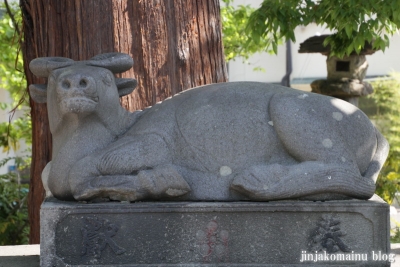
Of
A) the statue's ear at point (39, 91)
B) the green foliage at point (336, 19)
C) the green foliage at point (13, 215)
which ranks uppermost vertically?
the green foliage at point (336, 19)

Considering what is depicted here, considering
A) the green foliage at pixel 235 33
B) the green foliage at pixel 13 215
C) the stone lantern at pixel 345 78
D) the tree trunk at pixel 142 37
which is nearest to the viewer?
the tree trunk at pixel 142 37

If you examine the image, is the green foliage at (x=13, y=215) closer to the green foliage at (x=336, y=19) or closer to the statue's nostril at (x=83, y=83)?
the green foliage at (x=336, y=19)

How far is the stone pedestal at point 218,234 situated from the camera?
3516 mm

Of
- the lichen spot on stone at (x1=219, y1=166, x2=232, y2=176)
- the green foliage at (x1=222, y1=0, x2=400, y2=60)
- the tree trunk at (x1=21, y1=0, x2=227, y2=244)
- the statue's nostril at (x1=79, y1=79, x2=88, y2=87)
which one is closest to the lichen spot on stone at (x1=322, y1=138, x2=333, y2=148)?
the lichen spot on stone at (x1=219, y1=166, x2=232, y2=176)

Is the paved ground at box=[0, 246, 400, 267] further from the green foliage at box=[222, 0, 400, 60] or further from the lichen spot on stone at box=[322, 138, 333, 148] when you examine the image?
the green foliage at box=[222, 0, 400, 60]

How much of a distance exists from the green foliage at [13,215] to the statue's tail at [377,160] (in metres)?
4.77

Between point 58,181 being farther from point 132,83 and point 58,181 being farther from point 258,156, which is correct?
point 258,156

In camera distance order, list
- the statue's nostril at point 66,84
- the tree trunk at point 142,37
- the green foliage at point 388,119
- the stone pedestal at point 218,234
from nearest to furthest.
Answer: the stone pedestal at point 218,234 → the statue's nostril at point 66,84 → the tree trunk at point 142,37 → the green foliage at point 388,119

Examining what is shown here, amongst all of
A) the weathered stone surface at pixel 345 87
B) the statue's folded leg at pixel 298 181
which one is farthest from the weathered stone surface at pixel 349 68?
the statue's folded leg at pixel 298 181

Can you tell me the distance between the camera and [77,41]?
5.23m

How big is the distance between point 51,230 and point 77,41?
212 centimetres

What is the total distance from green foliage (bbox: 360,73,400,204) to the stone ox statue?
5.31 metres

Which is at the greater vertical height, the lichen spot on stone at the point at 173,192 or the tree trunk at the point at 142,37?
the tree trunk at the point at 142,37

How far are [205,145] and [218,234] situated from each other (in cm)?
49
